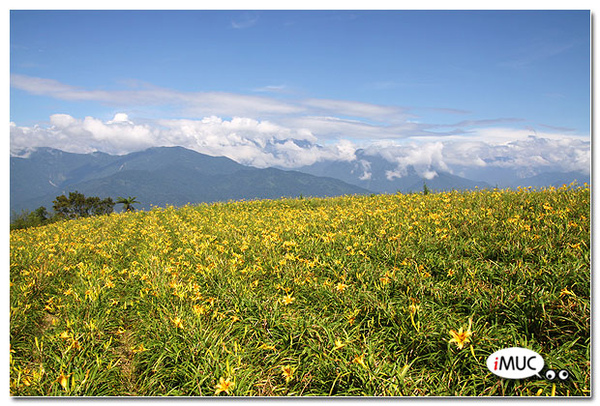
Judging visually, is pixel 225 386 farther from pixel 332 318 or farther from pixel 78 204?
pixel 78 204

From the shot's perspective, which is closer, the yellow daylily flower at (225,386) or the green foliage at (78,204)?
the yellow daylily flower at (225,386)

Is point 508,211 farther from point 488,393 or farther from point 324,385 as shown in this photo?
point 324,385

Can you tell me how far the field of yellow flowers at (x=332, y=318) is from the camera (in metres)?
2.14

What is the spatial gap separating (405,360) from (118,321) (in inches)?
109

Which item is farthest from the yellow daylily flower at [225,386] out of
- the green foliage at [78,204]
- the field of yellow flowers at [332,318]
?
the green foliage at [78,204]

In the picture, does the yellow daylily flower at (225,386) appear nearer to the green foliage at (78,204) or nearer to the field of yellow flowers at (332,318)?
the field of yellow flowers at (332,318)

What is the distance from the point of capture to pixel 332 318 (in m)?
2.77

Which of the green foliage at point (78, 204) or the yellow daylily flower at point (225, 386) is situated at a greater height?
the yellow daylily flower at point (225, 386)

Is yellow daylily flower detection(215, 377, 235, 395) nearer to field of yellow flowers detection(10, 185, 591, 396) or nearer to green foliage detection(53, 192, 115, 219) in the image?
field of yellow flowers detection(10, 185, 591, 396)

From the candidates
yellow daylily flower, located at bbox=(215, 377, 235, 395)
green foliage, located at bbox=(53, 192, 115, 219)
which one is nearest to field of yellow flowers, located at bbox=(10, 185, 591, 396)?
yellow daylily flower, located at bbox=(215, 377, 235, 395)

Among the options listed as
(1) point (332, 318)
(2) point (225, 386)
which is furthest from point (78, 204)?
(2) point (225, 386)

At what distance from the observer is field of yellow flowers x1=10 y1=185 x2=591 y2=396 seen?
2141mm

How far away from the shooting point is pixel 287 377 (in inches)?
82.4
